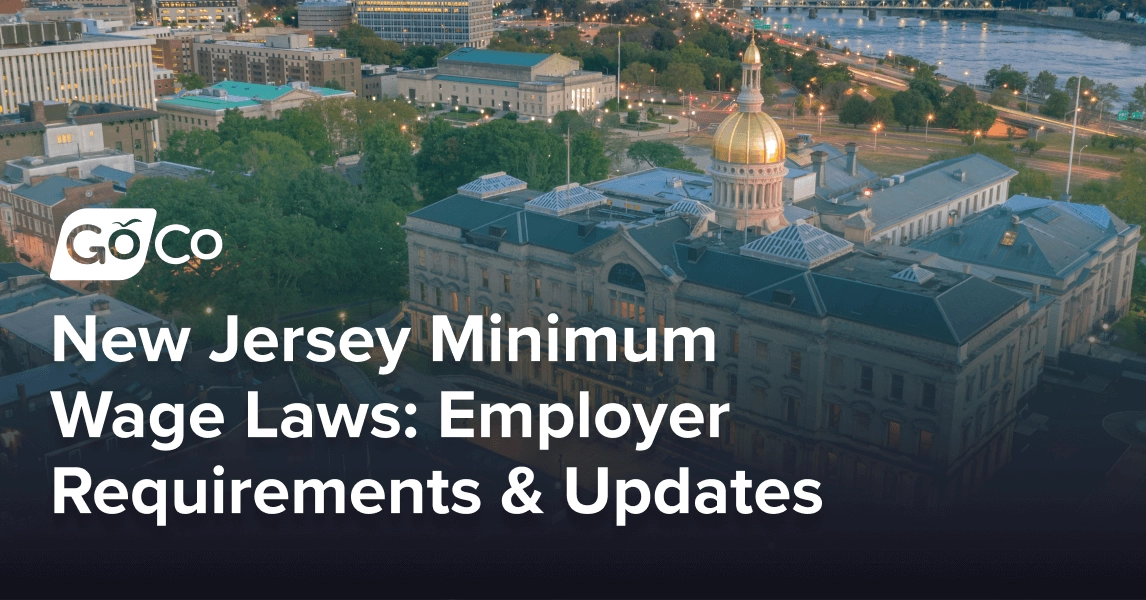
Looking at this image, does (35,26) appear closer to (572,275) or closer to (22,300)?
(22,300)

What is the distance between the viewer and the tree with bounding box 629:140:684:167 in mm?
153000

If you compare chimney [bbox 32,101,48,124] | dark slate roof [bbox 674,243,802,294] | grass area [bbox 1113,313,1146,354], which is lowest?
grass area [bbox 1113,313,1146,354]

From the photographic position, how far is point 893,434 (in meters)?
70.7

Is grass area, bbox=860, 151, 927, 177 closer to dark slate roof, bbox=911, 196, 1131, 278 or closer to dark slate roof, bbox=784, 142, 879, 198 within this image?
dark slate roof, bbox=784, 142, 879, 198

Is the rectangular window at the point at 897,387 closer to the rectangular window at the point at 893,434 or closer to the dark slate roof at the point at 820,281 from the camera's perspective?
the rectangular window at the point at 893,434

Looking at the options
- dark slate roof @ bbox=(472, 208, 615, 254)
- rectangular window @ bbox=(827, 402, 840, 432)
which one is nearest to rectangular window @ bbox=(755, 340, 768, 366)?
rectangular window @ bbox=(827, 402, 840, 432)

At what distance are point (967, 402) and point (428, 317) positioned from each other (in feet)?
154

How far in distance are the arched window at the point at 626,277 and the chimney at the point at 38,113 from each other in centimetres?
9396

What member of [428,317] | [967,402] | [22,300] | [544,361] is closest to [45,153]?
[22,300]

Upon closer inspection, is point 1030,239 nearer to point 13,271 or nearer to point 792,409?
point 792,409

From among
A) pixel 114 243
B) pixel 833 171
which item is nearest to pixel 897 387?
pixel 833 171

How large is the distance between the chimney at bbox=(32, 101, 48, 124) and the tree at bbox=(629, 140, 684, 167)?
7603 centimetres

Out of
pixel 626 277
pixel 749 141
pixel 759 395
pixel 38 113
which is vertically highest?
pixel 749 141

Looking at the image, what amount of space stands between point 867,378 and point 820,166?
171 feet
